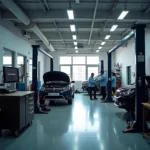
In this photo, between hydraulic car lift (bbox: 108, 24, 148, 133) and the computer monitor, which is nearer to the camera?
the computer monitor

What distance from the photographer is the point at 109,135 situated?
398 cm

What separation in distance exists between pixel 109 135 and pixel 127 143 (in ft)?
1.69

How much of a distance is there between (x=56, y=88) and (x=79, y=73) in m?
9.49

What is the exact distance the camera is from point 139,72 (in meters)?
4.44

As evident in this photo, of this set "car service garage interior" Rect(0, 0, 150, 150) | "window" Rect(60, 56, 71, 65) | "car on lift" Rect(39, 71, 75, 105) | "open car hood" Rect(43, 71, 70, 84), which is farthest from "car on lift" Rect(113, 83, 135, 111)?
"window" Rect(60, 56, 71, 65)

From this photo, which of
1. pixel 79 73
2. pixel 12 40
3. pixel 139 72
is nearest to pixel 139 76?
pixel 139 72

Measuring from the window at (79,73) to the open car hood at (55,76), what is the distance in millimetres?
8656

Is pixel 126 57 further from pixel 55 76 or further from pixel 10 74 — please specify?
pixel 10 74

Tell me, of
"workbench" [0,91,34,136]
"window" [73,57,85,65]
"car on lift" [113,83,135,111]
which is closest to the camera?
"workbench" [0,91,34,136]

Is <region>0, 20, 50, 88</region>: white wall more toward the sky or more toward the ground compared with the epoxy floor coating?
more toward the sky

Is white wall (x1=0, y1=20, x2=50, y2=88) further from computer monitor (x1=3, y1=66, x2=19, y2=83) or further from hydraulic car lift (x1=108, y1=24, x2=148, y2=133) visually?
hydraulic car lift (x1=108, y1=24, x2=148, y2=133)

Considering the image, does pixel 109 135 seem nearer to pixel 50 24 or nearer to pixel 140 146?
pixel 140 146

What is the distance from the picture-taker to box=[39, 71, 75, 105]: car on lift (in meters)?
7.73

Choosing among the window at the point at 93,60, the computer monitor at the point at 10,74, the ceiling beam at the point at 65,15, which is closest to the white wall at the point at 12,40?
the ceiling beam at the point at 65,15
